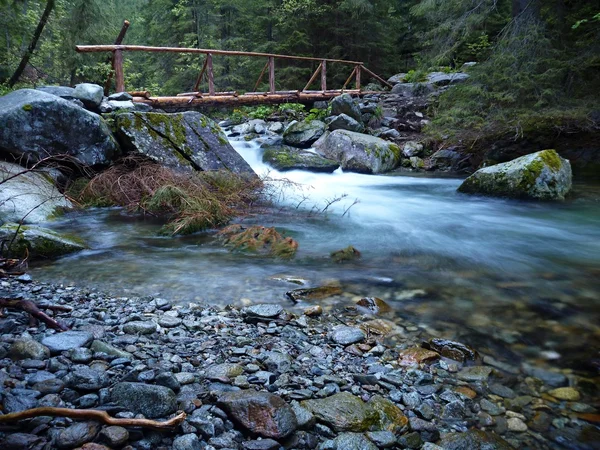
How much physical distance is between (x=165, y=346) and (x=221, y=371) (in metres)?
0.45

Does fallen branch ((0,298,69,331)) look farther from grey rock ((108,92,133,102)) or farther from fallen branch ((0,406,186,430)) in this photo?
grey rock ((108,92,133,102))

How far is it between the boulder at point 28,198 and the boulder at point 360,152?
645 cm

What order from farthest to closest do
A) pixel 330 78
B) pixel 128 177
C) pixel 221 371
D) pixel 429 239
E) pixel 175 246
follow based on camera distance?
pixel 330 78
pixel 128 177
pixel 429 239
pixel 175 246
pixel 221 371

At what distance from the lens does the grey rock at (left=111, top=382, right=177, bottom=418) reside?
1686 millimetres

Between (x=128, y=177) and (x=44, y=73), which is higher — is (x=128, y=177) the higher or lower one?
the lower one

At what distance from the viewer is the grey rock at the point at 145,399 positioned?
1.69 m

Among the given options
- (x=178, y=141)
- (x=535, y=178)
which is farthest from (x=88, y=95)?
(x=535, y=178)

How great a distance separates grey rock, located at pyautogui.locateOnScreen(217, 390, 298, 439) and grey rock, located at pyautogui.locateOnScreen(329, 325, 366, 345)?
34.8 inches

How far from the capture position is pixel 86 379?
182 cm

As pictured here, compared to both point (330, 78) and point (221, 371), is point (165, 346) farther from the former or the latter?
point (330, 78)

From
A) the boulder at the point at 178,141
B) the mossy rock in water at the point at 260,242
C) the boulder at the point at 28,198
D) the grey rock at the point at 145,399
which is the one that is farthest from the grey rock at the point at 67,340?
the boulder at the point at 178,141

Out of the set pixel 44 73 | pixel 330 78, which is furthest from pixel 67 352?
pixel 330 78

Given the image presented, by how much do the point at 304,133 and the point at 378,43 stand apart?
1044 centimetres

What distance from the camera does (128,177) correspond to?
22.6ft
